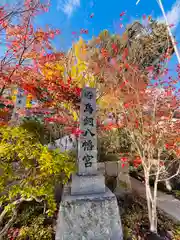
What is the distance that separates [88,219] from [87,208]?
0.19 meters

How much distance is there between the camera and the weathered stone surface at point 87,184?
91.9 inches

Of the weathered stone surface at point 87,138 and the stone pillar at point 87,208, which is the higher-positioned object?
the weathered stone surface at point 87,138

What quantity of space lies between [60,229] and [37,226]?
0.80 m

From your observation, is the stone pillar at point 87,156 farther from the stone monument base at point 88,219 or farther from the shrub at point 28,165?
the shrub at point 28,165

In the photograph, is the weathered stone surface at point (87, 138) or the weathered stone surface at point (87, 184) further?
the weathered stone surface at point (87, 138)

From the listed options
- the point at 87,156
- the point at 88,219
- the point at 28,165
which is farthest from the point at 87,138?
the point at 88,219

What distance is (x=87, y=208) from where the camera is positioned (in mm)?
2152

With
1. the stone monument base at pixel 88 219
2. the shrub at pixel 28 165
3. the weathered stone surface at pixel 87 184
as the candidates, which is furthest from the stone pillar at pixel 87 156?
the shrub at pixel 28 165

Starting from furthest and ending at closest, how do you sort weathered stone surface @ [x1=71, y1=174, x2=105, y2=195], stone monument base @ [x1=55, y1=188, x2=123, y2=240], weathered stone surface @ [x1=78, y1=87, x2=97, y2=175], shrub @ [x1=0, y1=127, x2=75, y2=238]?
→ weathered stone surface @ [x1=78, y1=87, x2=97, y2=175] < weathered stone surface @ [x1=71, y1=174, x2=105, y2=195] < stone monument base @ [x1=55, y1=188, x2=123, y2=240] < shrub @ [x1=0, y1=127, x2=75, y2=238]

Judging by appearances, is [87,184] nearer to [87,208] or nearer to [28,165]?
[87,208]

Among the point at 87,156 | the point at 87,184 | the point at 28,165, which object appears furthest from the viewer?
the point at 87,156

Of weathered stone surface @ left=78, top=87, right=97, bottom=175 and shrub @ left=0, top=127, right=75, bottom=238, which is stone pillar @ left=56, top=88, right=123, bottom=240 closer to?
weathered stone surface @ left=78, top=87, right=97, bottom=175

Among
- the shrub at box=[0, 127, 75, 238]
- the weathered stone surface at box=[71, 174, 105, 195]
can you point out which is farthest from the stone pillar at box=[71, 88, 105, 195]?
the shrub at box=[0, 127, 75, 238]

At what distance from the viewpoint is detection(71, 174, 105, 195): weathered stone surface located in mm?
2334
